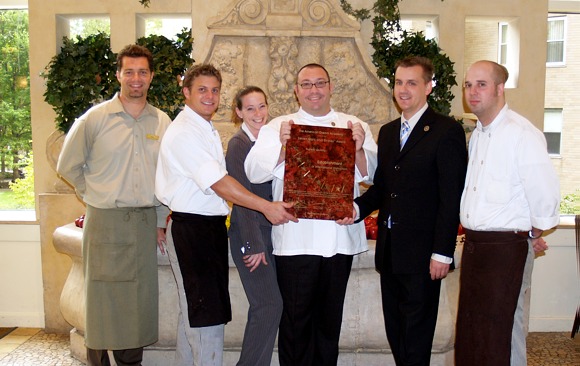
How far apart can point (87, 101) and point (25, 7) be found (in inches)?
56.6

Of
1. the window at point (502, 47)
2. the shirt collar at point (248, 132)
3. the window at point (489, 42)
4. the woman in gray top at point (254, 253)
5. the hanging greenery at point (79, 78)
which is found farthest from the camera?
the window at point (502, 47)

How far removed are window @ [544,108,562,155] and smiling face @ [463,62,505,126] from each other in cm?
333

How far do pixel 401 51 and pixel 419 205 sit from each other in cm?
249

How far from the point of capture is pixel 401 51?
5.07m

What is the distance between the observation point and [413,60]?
295 cm

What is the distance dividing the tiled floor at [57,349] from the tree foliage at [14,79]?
1.90 metres

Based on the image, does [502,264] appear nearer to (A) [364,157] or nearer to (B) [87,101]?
(A) [364,157]

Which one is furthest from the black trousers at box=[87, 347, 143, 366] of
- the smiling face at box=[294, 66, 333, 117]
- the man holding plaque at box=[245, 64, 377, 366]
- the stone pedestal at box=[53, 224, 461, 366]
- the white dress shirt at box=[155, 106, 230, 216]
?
the smiling face at box=[294, 66, 333, 117]

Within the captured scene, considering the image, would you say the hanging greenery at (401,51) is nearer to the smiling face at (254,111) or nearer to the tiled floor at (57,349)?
the smiling face at (254,111)

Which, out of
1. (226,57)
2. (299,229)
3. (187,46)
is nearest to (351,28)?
(226,57)

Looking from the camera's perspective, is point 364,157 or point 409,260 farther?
point 364,157

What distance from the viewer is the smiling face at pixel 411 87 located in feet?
9.62

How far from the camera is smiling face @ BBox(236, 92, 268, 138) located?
3352 mm

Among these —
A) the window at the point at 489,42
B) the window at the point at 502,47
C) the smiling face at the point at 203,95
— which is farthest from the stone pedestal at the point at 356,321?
the window at the point at 502,47
